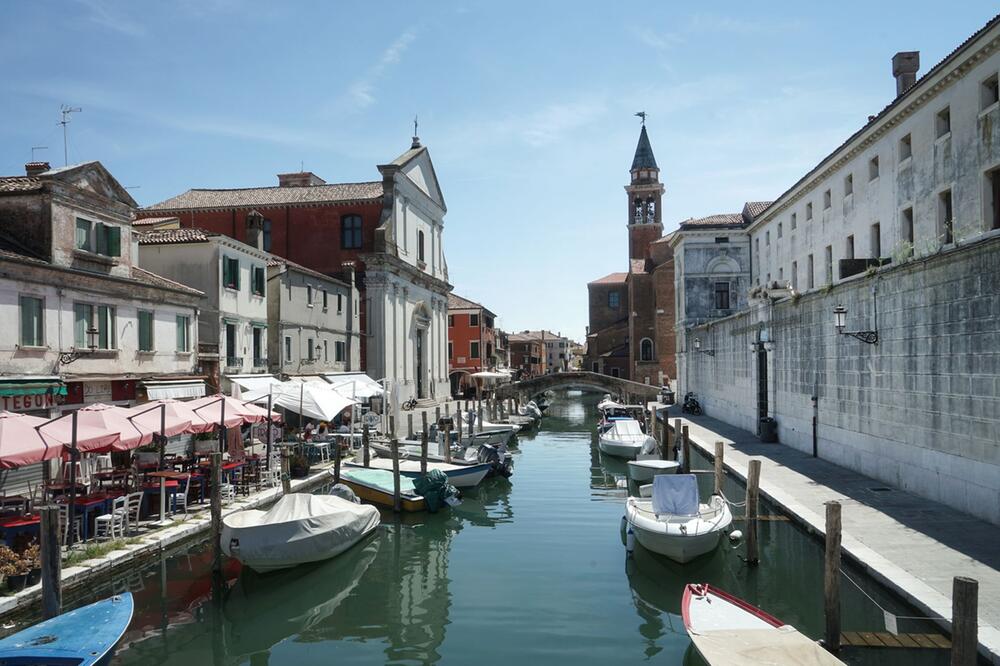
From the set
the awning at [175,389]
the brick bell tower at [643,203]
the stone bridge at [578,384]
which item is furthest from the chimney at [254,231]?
the brick bell tower at [643,203]

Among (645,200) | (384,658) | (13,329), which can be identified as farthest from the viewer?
(645,200)

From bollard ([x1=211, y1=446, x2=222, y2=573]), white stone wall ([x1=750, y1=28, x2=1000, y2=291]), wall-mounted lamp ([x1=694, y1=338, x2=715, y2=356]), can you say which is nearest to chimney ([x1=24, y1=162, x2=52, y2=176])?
bollard ([x1=211, y1=446, x2=222, y2=573])

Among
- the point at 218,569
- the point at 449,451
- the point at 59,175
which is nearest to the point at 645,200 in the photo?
the point at 449,451

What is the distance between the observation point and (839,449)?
19078 millimetres

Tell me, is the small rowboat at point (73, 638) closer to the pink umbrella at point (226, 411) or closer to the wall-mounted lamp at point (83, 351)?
the pink umbrella at point (226, 411)

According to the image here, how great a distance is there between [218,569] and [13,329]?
797cm

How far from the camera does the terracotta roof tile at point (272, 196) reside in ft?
137

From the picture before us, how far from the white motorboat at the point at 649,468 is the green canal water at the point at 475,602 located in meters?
4.62

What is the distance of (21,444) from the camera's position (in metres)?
11.1

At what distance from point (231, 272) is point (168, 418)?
1201 cm

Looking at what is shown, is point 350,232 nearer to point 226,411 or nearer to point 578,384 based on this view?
point 578,384

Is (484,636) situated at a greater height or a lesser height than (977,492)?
lesser

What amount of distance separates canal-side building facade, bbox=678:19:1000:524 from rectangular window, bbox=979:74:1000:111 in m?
0.03

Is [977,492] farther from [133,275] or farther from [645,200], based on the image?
[645,200]
